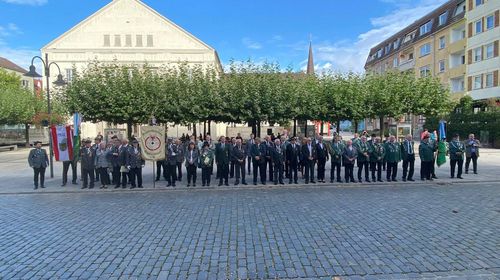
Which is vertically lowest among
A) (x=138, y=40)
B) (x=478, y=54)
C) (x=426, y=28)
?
(x=478, y=54)

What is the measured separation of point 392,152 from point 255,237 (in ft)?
27.8

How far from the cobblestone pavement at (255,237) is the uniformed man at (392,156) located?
8.44 ft

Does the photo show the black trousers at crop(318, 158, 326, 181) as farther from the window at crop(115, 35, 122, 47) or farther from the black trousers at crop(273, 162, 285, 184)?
the window at crop(115, 35, 122, 47)

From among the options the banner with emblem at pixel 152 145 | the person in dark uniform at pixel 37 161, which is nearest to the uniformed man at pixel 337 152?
the banner with emblem at pixel 152 145

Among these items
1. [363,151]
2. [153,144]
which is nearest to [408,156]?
[363,151]

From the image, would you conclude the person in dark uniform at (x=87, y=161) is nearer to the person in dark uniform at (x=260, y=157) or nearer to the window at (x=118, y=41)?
the person in dark uniform at (x=260, y=157)

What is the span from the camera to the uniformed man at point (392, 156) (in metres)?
12.0

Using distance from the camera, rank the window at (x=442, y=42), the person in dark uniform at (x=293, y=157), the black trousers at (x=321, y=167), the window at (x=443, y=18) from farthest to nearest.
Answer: the window at (x=443, y=18) → the window at (x=442, y=42) → the black trousers at (x=321, y=167) → the person in dark uniform at (x=293, y=157)

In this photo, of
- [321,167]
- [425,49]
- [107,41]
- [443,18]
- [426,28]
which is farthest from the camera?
[426,28]

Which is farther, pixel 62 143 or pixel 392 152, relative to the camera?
pixel 62 143

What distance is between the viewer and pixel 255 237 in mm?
5844

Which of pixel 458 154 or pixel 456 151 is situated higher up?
pixel 456 151

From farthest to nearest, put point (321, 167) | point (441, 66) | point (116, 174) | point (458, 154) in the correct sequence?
point (441, 66), point (458, 154), point (321, 167), point (116, 174)

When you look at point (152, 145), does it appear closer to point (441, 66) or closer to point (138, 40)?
point (138, 40)
